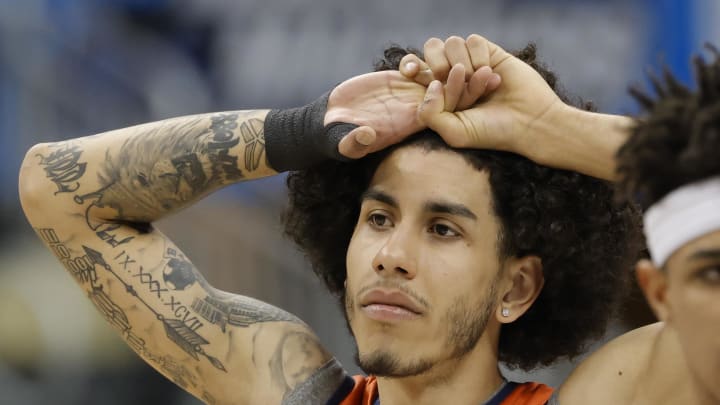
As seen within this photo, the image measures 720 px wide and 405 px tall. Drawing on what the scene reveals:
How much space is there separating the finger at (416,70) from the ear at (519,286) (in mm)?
539

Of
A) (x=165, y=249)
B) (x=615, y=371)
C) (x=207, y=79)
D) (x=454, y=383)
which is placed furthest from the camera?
(x=207, y=79)

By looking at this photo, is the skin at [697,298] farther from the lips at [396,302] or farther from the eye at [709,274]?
the lips at [396,302]

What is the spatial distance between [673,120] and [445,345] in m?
0.96

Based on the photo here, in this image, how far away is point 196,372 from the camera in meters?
3.31

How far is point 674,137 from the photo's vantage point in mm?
2336

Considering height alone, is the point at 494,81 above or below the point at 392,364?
above

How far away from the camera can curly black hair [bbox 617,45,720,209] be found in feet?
7.41

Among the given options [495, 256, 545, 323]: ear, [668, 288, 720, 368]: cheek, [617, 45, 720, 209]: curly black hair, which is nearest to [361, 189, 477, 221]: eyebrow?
[495, 256, 545, 323]: ear

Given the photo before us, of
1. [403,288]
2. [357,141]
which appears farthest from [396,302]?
[357,141]

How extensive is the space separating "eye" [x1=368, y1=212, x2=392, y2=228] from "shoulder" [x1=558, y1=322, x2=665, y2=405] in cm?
62

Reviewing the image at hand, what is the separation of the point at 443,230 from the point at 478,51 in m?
0.48

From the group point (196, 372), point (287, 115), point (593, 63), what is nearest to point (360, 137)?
point (287, 115)

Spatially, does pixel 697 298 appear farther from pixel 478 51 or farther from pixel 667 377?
pixel 478 51

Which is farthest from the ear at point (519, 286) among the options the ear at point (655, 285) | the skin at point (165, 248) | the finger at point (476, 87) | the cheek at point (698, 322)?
the cheek at point (698, 322)
